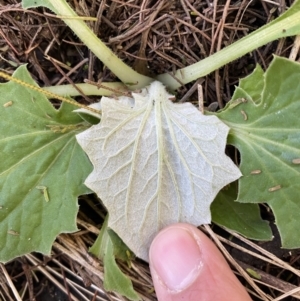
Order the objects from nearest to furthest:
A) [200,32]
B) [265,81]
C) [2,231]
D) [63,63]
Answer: [265,81], [2,231], [200,32], [63,63]

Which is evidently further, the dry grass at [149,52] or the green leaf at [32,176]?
the dry grass at [149,52]

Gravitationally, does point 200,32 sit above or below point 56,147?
above

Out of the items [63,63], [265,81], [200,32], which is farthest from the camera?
[63,63]

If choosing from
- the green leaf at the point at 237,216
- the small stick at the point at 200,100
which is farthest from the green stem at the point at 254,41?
the green leaf at the point at 237,216

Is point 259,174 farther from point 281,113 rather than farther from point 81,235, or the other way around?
point 81,235

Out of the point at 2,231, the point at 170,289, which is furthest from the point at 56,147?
the point at 170,289

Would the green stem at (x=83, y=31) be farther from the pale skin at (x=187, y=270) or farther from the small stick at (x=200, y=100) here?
the pale skin at (x=187, y=270)
